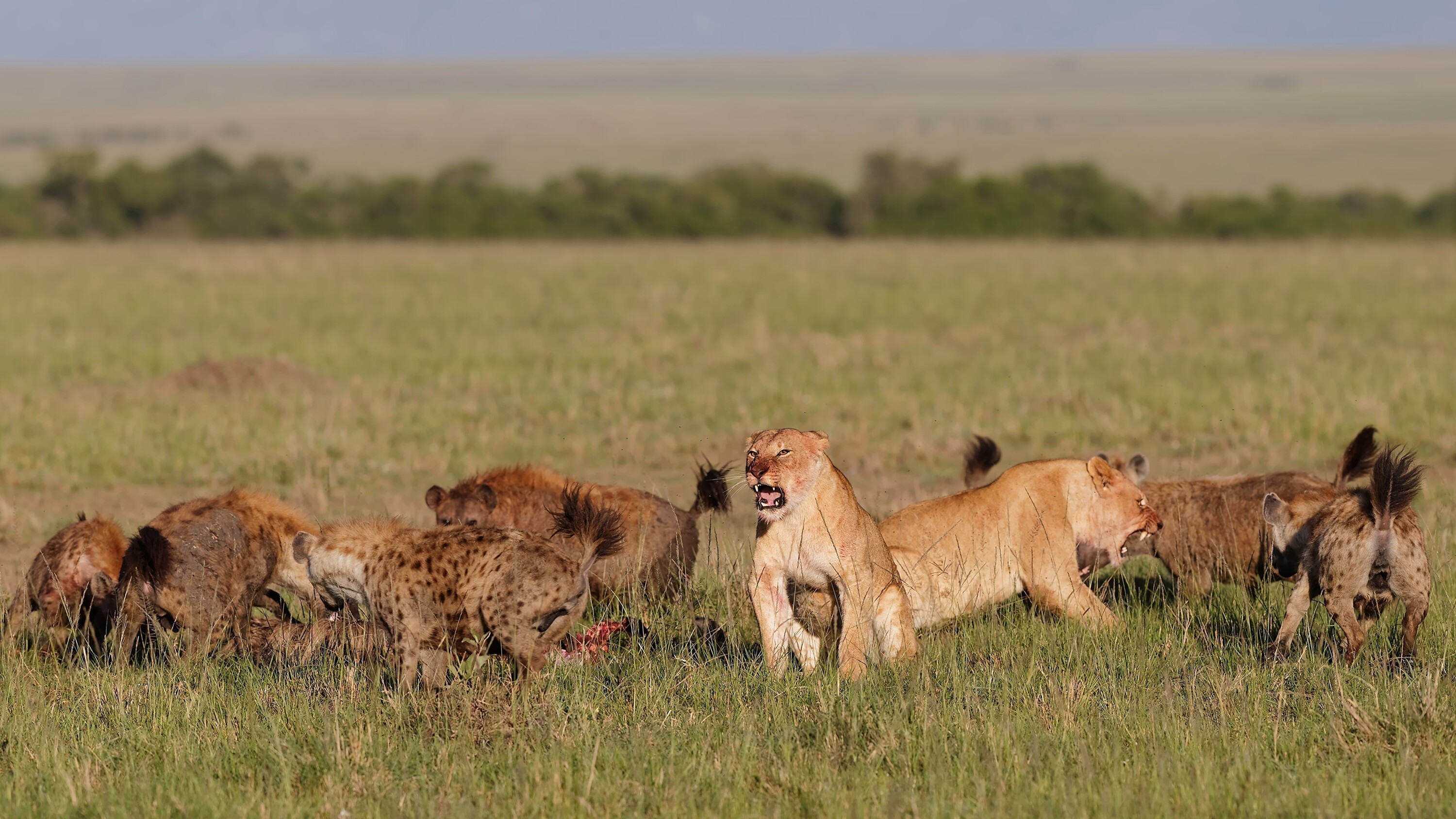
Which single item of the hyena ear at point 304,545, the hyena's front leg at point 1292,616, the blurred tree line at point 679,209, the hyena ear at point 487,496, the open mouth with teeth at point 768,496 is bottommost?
the blurred tree line at point 679,209

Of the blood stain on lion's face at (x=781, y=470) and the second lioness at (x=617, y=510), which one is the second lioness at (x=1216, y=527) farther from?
the blood stain on lion's face at (x=781, y=470)

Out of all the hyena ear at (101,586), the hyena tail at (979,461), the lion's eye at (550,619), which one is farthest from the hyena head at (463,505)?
the hyena tail at (979,461)

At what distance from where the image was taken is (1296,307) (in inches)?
920

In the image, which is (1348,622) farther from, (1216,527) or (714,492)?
A: (714,492)

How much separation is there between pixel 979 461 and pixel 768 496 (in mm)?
2421

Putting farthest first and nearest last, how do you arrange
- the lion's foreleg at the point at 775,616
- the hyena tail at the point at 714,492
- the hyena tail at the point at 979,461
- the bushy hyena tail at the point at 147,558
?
1. the hyena tail at the point at 979,461
2. the hyena tail at the point at 714,492
3. the bushy hyena tail at the point at 147,558
4. the lion's foreleg at the point at 775,616

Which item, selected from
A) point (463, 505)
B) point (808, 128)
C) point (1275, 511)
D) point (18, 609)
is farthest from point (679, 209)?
point (808, 128)

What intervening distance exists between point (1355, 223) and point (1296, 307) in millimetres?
24611

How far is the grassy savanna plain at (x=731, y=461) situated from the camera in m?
5.17

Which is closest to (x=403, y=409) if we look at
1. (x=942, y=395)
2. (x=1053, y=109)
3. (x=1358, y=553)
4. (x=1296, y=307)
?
(x=942, y=395)

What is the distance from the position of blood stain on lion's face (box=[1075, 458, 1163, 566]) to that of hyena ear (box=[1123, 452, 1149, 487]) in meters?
0.78

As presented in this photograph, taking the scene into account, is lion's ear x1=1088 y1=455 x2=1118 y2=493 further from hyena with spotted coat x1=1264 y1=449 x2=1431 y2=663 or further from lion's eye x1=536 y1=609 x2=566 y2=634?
lion's eye x1=536 y1=609 x2=566 y2=634

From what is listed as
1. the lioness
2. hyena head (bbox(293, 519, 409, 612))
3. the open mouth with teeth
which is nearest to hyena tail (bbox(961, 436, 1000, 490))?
the lioness

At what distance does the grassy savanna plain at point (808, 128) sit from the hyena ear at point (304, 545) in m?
70.1
